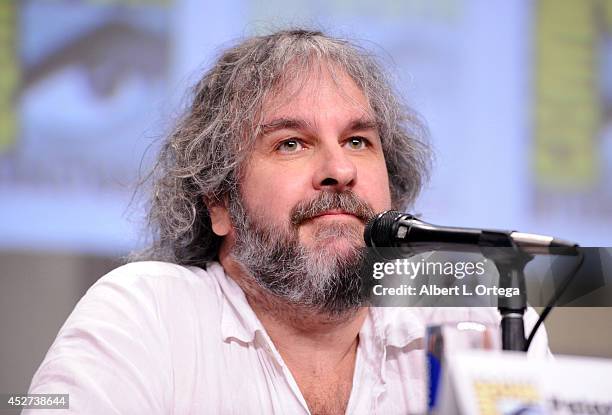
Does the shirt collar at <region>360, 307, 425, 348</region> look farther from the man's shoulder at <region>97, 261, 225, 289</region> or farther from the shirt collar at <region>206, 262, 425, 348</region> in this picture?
the man's shoulder at <region>97, 261, 225, 289</region>

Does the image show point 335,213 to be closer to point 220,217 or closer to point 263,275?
point 263,275

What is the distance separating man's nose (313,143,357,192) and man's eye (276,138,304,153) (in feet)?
0.25

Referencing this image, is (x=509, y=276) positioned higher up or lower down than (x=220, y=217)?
lower down

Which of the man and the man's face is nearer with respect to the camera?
the man

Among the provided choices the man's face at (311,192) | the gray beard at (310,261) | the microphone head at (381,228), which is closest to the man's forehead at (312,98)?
the man's face at (311,192)

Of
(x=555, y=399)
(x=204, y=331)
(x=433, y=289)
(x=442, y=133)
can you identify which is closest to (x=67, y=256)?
(x=204, y=331)

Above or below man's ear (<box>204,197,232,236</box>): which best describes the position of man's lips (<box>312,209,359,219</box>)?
below

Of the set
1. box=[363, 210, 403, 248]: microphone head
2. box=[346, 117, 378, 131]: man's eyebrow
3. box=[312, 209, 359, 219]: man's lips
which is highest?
box=[346, 117, 378, 131]: man's eyebrow

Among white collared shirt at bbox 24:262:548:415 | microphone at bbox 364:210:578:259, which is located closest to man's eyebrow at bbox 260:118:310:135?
white collared shirt at bbox 24:262:548:415

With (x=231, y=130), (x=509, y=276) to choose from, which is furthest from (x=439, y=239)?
(x=231, y=130)

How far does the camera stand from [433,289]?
Answer: 1.24 meters

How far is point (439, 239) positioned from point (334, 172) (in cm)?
51

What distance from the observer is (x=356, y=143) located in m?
1.84

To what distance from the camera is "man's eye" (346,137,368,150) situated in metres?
1.83
